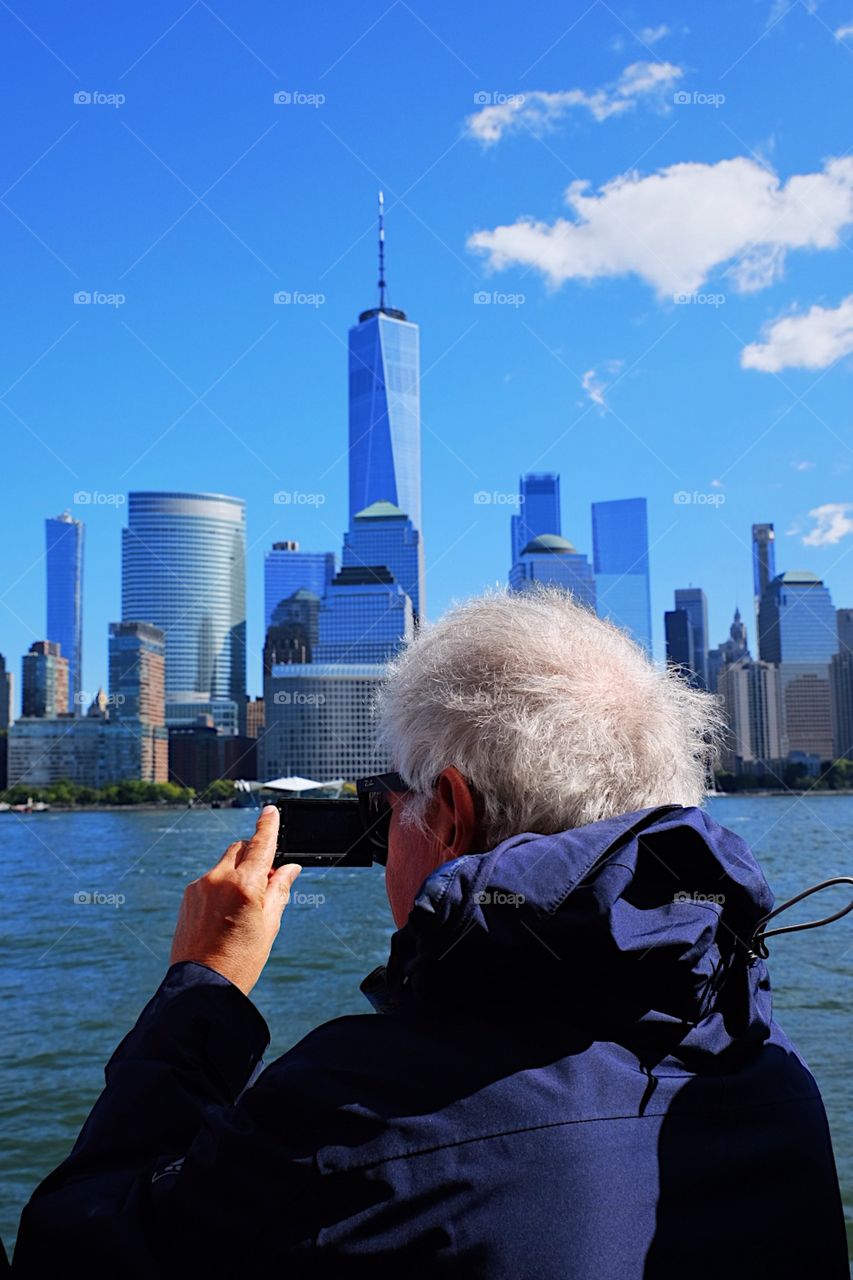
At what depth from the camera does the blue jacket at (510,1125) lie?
0.93m

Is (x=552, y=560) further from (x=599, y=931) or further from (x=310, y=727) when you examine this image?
(x=599, y=931)

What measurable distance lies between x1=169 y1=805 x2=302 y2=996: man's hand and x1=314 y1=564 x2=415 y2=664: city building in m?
79.4

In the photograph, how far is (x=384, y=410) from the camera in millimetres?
136250

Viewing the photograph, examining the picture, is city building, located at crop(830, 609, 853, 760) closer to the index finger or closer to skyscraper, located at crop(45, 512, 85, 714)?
skyscraper, located at crop(45, 512, 85, 714)

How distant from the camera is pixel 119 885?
22359 millimetres

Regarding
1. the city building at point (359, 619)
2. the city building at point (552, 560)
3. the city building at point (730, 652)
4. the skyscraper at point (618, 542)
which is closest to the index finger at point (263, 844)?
the city building at point (730, 652)

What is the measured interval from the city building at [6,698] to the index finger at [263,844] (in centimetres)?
5867

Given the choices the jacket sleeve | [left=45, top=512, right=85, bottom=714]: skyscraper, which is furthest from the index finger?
[left=45, top=512, right=85, bottom=714]: skyscraper

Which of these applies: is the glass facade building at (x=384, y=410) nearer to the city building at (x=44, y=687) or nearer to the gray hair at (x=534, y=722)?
the city building at (x=44, y=687)

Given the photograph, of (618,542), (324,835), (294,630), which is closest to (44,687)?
(294,630)

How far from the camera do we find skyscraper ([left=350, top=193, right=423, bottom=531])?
128000mm

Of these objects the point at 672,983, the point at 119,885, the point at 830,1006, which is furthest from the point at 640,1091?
the point at 119,885

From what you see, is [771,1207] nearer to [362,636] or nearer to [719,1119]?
[719,1119]

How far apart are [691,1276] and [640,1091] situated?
6.6 inches
